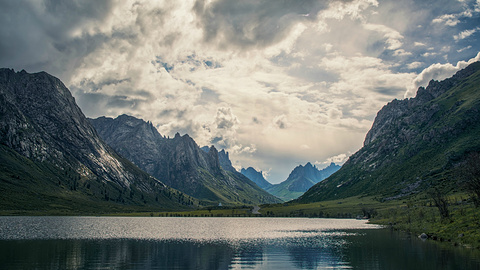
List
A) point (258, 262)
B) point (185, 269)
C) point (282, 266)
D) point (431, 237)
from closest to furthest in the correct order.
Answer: point (185, 269)
point (282, 266)
point (258, 262)
point (431, 237)

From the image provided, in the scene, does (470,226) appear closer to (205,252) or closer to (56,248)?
(205,252)

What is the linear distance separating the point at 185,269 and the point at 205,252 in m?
19.3

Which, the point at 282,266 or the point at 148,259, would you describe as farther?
the point at 148,259

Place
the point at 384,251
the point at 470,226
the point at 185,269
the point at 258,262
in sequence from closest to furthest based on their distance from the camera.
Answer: the point at 185,269, the point at 258,262, the point at 384,251, the point at 470,226

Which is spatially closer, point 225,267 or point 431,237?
point 225,267

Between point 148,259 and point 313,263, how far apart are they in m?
28.4

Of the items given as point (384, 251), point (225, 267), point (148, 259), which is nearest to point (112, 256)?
point (148, 259)

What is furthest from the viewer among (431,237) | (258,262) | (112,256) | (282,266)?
(431,237)

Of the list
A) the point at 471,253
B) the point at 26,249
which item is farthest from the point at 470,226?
the point at 26,249

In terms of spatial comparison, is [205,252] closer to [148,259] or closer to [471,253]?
[148,259]

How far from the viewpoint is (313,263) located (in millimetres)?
53469

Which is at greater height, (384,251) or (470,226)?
(470,226)

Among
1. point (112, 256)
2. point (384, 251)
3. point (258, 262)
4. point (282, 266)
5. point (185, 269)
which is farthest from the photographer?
point (384, 251)

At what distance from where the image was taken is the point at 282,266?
166ft
